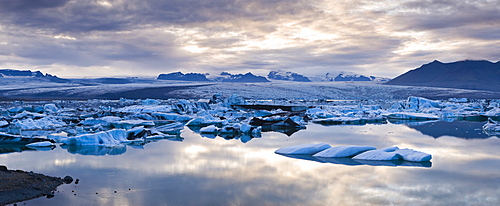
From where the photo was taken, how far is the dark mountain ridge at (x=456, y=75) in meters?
106

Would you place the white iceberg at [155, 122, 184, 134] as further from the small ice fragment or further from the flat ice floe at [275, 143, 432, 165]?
the small ice fragment

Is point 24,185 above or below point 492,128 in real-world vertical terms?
above

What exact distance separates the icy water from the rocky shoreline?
0.19 m

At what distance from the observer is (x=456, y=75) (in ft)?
382

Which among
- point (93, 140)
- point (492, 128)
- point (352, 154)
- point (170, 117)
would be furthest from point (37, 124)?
point (492, 128)

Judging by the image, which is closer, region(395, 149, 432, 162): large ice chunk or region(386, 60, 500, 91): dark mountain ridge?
region(395, 149, 432, 162): large ice chunk

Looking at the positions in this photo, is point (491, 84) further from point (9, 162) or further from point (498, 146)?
point (9, 162)

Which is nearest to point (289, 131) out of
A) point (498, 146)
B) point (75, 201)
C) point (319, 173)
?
point (498, 146)

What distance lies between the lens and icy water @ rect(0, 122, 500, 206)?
6586mm

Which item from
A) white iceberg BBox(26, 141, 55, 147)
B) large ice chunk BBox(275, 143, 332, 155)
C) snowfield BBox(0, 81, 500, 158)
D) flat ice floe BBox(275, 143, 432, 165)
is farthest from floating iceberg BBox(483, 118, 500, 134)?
white iceberg BBox(26, 141, 55, 147)

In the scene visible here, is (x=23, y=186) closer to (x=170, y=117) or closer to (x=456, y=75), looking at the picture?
(x=170, y=117)

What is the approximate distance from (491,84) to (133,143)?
112806 mm

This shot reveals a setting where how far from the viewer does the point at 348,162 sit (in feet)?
31.3

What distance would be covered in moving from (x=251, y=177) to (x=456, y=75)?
123 m
